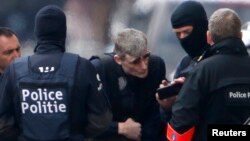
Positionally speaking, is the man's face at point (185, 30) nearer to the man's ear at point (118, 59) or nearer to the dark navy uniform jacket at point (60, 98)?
the man's ear at point (118, 59)

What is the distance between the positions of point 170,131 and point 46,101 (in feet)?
2.47

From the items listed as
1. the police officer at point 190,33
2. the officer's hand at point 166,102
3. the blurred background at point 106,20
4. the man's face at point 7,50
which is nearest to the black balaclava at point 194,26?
the police officer at point 190,33

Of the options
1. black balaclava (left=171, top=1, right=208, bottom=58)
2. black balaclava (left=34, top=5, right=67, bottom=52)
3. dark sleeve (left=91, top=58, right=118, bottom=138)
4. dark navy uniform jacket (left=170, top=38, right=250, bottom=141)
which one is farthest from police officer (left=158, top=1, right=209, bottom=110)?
black balaclava (left=34, top=5, right=67, bottom=52)

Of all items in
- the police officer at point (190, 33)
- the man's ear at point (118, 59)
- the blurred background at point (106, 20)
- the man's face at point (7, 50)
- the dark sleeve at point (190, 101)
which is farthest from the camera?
the blurred background at point (106, 20)

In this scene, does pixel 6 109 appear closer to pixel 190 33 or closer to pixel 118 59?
pixel 118 59

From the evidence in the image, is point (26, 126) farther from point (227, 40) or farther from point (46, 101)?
point (227, 40)

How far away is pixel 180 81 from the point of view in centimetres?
504

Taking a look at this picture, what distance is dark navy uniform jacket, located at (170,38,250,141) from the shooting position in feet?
15.5

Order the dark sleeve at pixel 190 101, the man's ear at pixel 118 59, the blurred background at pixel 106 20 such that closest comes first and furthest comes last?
the dark sleeve at pixel 190 101, the man's ear at pixel 118 59, the blurred background at pixel 106 20

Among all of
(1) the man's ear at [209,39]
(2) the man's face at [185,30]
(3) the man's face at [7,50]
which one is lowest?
(3) the man's face at [7,50]

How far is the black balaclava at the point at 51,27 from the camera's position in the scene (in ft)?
15.9

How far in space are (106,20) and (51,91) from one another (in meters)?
2.22

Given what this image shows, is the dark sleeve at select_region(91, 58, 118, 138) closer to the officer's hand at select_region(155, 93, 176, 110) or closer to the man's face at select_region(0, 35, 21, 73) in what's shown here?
the officer's hand at select_region(155, 93, 176, 110)

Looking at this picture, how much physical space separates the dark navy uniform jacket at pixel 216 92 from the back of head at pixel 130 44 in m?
0.60
